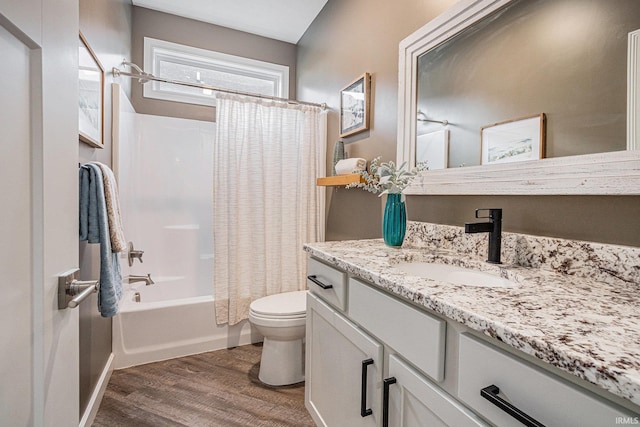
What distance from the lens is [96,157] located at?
5.23 feet

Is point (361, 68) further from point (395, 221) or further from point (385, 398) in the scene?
point (385, 398)

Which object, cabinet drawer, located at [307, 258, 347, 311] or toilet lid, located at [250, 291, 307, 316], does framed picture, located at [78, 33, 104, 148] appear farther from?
toilet lid, located at [250, 291, 307, 316]

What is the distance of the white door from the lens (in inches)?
20.4

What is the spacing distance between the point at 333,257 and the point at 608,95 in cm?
93

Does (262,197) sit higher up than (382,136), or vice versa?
(382,136)

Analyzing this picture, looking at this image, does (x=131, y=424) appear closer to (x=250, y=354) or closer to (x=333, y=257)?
(x=250, y=354)

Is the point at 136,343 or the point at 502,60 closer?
the point at 502,60

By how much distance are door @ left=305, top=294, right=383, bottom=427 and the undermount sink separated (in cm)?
29

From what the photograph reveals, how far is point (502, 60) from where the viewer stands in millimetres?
1125

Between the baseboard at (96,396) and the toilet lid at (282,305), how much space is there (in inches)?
34.2

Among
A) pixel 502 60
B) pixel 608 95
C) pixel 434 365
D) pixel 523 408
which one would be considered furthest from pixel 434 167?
pixel 523 408

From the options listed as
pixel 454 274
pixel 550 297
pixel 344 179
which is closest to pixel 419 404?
pixel 550 297

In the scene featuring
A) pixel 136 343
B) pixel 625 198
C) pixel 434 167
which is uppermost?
pixel 434 167

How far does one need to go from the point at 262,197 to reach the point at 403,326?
5.56ft
